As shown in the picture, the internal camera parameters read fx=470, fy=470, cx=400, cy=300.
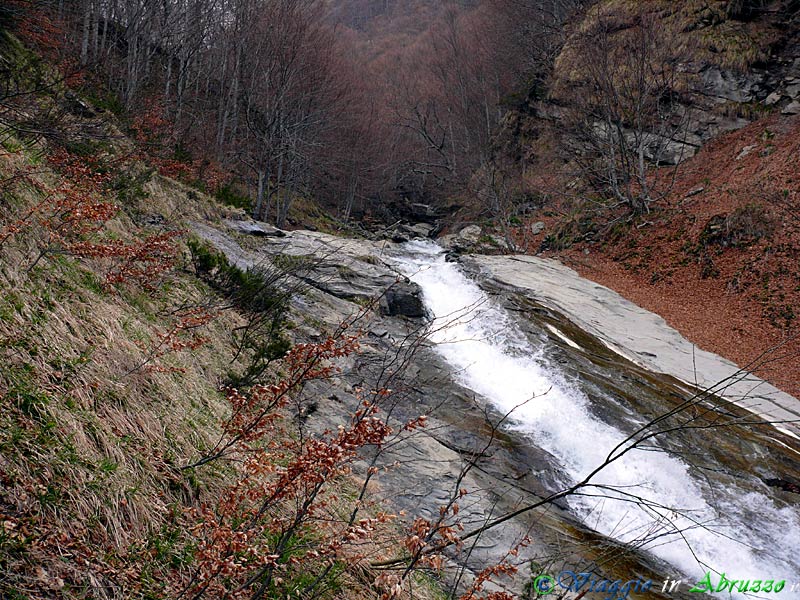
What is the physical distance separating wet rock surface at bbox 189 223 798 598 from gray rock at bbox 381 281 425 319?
0.03 m

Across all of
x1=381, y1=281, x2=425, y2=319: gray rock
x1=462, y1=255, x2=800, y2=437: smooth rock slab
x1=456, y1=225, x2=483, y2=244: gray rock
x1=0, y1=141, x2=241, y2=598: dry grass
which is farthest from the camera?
x1=456, y1=225, x2=483, y2=244: gray rock

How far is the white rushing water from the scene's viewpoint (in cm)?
523

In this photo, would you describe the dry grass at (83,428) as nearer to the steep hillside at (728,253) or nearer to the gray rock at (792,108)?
the steep hillside at (728,253)

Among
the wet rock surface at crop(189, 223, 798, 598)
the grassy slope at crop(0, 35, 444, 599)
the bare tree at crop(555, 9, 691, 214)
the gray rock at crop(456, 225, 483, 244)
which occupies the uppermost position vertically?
the bare tree at crop(555, 9, 691, 214)

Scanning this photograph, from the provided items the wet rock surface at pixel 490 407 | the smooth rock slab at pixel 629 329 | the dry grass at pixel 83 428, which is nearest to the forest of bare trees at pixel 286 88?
the dry grass at pixel 83 428

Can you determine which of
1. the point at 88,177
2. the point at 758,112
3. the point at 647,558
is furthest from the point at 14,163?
the point at 758,112

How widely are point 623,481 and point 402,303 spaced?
600cm

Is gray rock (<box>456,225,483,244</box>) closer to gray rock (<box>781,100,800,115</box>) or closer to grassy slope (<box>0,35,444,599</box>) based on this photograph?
gray rock (<box>781,100,800,115</box>)

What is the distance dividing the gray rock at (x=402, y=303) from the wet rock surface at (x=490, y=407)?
33mm

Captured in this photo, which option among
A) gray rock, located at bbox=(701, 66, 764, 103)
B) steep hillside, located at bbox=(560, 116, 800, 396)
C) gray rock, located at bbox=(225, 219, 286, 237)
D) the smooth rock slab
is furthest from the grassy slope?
gray rock, located at bbox=(701, 66, 764, 103)

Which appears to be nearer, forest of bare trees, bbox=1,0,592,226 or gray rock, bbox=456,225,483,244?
forest of bare trees, bbox=1,0,592,226

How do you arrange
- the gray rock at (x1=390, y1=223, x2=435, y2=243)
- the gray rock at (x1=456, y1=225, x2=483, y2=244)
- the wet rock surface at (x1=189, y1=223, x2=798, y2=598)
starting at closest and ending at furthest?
1. the wet rock surface at (x1=189, y1=223, x2=798, y2=598)
2. the gray rock at (x1=456, y1=225, x2=483, y2=244)
3. the gray rock at (x1=390, y1=223, x2=435, y2=243)

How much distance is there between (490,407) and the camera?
7.68m

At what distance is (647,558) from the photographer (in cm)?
500
